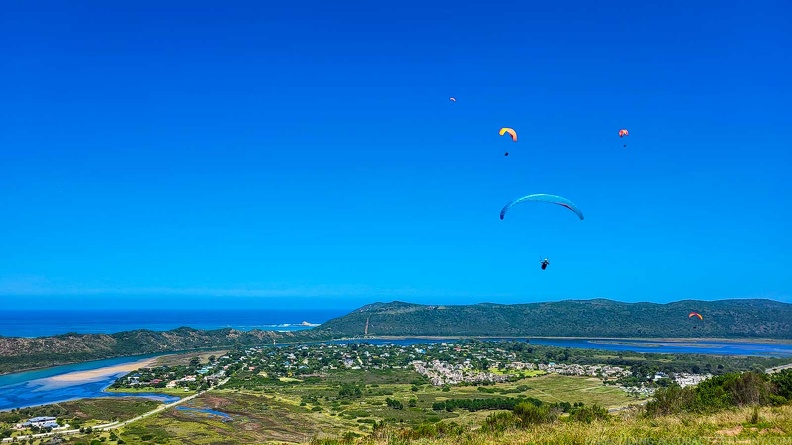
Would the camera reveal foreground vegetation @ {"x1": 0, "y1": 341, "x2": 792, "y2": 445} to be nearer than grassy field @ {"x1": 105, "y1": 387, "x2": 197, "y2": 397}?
Yes

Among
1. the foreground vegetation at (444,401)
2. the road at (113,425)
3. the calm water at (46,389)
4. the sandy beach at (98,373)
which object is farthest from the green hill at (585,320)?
the road at (113,425)

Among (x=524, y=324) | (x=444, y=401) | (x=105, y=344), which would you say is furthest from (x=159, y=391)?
(x=524, y=324)

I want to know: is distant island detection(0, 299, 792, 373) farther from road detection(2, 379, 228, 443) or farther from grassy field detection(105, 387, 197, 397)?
road detection(2, 379, 228, 443)

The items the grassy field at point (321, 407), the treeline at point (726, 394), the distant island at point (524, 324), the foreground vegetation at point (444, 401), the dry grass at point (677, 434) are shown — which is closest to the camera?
the dry grass at point (677, 434)

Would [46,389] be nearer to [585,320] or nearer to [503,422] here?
[503,422]

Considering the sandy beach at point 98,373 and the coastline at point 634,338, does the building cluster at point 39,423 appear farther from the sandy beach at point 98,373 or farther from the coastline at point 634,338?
the coastline at point 634,338

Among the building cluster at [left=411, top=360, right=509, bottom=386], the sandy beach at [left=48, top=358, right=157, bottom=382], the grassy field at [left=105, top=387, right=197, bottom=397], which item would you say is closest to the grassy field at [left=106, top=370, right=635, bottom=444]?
the building cluster at [left=411, top=360, right=509, bottom=386]

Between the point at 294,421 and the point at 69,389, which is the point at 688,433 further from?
the point at 69,389
